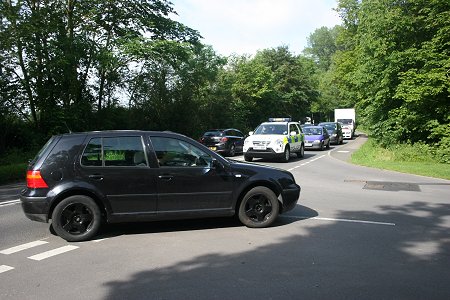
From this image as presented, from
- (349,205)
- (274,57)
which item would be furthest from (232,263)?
(274,57)

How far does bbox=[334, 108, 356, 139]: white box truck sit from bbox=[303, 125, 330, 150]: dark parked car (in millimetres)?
15714

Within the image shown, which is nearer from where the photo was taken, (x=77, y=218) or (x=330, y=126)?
(x=77, y=218)

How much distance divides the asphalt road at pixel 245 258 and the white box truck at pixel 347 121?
119ft

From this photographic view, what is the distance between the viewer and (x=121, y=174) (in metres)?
6.24

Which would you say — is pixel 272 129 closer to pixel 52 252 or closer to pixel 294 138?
pixel 294 138

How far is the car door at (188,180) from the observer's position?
6387 millimetres

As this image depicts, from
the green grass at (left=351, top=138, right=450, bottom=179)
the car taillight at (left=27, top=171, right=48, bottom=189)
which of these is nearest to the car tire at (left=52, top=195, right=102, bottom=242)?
the car taillight at (left=27, top=171, right=48, bottom=189)

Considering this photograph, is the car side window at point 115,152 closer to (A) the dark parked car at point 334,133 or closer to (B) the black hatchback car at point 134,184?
(B) the black hatchback car at point 134,184

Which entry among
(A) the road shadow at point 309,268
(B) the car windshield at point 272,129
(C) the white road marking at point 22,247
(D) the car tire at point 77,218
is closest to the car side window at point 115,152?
(D) the car tire at point 77,218

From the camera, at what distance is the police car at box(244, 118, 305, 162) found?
18.2 m

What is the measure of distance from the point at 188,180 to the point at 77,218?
1733 millimetres

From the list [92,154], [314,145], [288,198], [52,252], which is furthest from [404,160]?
[52,252]

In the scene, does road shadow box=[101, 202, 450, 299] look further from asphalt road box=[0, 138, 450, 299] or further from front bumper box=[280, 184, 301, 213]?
front bumper box=[280, 184, 301, 213]

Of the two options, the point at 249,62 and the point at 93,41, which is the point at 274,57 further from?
the point at 93,41
